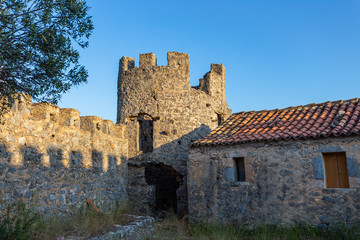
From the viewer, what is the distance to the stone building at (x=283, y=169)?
7719 mm

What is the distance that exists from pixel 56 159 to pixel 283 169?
6.30 meters

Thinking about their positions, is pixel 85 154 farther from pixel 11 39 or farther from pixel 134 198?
pixel 11 39

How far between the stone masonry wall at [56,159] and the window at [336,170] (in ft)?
22.5

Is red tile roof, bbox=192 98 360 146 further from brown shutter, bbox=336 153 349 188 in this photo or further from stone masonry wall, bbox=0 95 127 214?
stone masonry wall, bbox=0 95 127 214

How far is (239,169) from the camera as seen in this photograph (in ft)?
31.1

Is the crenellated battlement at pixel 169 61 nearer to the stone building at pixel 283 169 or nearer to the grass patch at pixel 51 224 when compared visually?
the stone building at pixel 283 169

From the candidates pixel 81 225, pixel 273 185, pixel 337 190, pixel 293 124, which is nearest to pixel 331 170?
pixel 337 190

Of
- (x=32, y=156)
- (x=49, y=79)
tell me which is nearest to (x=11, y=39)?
(x=49, y=79)

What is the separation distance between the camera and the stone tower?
37.7 feet

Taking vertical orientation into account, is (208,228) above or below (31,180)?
below

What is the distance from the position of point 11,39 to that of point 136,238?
5419 mm

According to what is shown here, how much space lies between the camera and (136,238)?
24.8 feet

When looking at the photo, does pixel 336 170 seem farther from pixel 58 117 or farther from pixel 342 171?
pixel 58 117

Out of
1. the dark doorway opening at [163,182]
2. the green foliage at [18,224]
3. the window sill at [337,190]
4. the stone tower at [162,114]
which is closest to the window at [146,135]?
the stone tower at [162,114]
